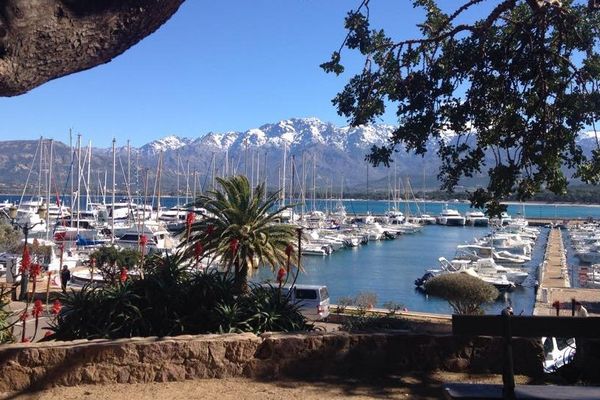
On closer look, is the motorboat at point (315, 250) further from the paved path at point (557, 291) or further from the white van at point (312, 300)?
the white van at point (312, 300)

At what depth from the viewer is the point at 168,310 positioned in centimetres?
764

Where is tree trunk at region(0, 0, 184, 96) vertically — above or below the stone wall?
above

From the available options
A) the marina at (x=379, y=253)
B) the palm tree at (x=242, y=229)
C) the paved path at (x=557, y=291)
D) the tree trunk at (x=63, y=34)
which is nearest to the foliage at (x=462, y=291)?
the paved path at (x=557, y=291)

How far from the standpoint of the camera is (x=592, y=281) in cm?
3853

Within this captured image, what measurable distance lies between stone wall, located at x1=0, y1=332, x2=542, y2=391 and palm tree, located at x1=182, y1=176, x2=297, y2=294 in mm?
6916

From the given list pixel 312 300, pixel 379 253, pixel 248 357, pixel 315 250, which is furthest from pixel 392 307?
pixel 379 253

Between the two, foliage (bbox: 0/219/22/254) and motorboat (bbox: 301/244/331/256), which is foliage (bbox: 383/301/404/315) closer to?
foliage (bbox: 0/219/22/254)

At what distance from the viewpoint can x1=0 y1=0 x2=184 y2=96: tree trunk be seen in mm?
3766

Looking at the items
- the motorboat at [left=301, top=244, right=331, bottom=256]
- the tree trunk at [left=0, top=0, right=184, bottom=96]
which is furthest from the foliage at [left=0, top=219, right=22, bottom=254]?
the tree trunk at [left=0, top=0, right=184, bottom=96]

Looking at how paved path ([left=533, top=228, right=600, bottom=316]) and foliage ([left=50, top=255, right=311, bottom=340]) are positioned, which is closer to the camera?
foliage ([left=50, top=255, right=311, bottom=340])

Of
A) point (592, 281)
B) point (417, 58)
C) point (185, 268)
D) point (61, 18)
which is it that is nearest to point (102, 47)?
point (61, 18)

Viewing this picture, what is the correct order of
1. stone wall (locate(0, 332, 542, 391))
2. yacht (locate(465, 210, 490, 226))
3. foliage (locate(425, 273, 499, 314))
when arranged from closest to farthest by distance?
stone wall (locate(0, 332, 542, 391))
foliage (locate(425, 273, 499, 314))
yacht (locate(465, 210, 490, 226))

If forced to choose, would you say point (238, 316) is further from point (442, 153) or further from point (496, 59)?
point (496, 59)

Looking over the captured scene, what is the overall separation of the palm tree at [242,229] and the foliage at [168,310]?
5.24 meters
